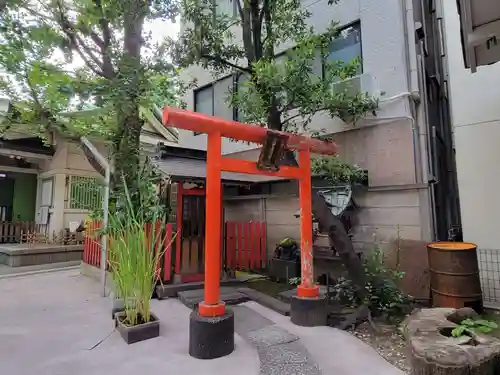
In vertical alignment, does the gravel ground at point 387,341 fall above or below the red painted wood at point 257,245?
below

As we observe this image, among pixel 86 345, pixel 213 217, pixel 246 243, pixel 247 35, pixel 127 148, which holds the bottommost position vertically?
pixel 86 345

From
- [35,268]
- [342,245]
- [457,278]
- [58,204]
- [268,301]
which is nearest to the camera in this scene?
[457,278]

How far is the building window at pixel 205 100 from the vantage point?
11.1 m

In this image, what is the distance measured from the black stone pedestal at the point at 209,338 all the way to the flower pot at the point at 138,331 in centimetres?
71

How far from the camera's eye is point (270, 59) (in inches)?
226

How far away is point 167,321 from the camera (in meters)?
4.89

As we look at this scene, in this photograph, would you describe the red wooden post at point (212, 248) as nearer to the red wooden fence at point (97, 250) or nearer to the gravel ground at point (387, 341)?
the gravel ground at point (387, 341)

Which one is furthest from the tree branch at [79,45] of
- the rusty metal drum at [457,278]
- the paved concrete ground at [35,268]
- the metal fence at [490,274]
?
the metal fence at [490,274]

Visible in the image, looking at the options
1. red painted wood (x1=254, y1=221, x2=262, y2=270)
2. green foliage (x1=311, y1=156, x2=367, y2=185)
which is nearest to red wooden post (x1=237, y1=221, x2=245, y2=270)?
red painted wood (x1=254, y1=221, x2=262, y2=270)

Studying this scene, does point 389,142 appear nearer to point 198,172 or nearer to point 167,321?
point 198,172

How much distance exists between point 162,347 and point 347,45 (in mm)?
7292

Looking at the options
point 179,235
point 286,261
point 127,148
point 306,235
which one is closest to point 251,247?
point 286,261

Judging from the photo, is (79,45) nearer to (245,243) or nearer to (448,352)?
(245,243)

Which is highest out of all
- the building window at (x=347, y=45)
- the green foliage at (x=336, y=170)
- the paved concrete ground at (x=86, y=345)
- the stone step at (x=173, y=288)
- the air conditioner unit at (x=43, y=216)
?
the building window at (x=347, y=45)
